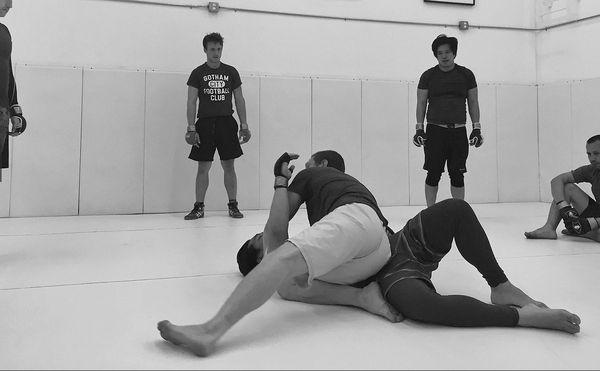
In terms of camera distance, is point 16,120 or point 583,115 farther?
point 583,115

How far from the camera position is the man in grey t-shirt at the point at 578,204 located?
10.2ft

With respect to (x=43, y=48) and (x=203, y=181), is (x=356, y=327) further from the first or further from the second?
(x=43, y=48)

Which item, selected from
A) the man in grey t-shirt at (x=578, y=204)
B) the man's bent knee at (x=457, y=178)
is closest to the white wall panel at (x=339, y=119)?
the man's bent knee at (x=457, y=178)

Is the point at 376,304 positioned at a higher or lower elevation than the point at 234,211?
lower

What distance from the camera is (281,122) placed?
17.7 feet

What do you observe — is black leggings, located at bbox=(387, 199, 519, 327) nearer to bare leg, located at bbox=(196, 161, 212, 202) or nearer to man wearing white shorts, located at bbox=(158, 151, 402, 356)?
man wearing white shorts, located at bbox=(158, 151, 402, 356)

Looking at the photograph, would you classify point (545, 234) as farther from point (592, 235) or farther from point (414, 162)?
point (414, 162)

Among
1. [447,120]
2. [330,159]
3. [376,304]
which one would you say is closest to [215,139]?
[447,120]

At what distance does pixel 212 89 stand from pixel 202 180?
0.88 meters

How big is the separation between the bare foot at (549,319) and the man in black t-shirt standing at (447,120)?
2884 millimetres

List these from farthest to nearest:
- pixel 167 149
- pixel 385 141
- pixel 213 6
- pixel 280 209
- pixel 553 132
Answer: pixel 553 132
pixel 385 141
pixel 213 6
pixel 167 149
pixel 280 209

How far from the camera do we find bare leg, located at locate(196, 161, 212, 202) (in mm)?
4586

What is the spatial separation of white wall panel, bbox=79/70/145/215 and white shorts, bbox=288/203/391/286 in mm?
3678

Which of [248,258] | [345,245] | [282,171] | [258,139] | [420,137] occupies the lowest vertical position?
[248,258]
